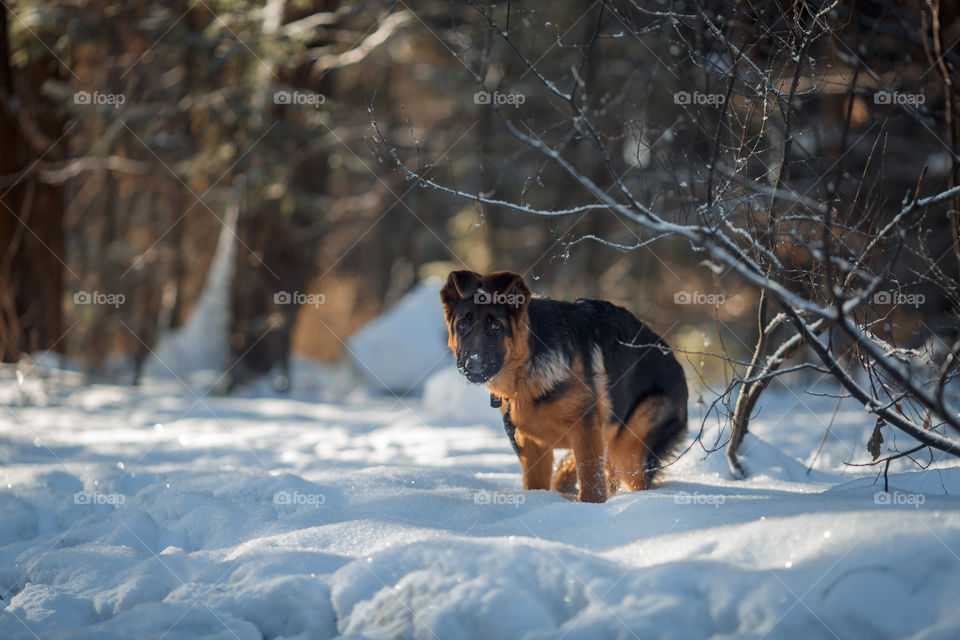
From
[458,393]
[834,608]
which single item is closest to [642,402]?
[834,608]

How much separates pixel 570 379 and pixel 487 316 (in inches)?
30.6

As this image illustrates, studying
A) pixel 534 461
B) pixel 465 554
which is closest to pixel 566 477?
pixel 534 461

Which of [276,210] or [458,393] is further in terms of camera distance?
[276,210]

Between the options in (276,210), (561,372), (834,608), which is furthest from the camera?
(276,210)

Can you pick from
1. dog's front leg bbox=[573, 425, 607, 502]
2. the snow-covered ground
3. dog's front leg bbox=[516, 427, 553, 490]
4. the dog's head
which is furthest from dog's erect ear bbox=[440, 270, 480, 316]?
the snow-covered ground

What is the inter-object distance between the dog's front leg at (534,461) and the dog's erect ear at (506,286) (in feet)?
3.49

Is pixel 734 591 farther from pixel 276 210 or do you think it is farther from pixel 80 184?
pixel 80 184

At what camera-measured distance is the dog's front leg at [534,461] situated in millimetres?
5328

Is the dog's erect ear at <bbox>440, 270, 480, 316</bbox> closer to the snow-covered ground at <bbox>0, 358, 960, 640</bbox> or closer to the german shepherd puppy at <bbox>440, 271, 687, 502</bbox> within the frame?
the german shepherd puppy at <bbox>440, 271, 687, 502</bbox>

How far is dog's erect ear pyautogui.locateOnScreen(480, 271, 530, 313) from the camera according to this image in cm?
485

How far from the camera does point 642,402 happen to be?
5.69 meters

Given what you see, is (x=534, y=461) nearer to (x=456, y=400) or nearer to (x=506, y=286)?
(x=506, y=286)

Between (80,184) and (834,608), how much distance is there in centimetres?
1996

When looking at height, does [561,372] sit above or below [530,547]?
above
